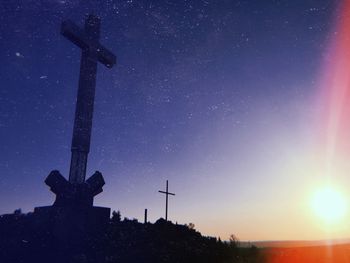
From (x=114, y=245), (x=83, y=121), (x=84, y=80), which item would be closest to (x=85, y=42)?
(x=84, y=80)

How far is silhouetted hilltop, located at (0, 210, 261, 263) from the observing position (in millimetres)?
14047

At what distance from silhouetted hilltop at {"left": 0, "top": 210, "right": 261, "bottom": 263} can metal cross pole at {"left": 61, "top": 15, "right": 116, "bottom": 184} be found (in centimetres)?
273

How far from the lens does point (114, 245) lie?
15117 mm

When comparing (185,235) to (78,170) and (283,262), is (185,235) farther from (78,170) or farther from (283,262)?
(78,170)

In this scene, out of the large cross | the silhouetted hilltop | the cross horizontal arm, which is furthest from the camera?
the cross horizontal arm

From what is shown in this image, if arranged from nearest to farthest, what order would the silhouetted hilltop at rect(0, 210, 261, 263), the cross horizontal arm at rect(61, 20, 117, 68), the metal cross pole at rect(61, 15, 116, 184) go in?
1. the silhouetted hilltop at rect(0, 210, 261, 263)
2. the metal cross pole at rect(61, 15, 116, 184)
3. the cross horizontal arm at rect(61, 20, 117, 68)

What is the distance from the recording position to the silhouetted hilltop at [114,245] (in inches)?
553

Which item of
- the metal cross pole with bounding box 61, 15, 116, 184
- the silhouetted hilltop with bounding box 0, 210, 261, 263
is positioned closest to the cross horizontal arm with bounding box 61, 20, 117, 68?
the metal cross pole with bounding box 61, 15, 116, 184

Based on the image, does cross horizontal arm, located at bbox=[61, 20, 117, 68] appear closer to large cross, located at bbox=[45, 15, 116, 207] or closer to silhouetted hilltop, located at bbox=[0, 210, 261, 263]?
large cross, located at bbox=[45, 15, 116, 207]

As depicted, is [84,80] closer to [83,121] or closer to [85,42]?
[85,42]

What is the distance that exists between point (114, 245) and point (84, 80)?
25.9ft

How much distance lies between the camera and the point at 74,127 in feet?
54.3

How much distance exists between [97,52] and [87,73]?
62.0 inches

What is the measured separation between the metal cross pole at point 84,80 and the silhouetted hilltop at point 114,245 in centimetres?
273
